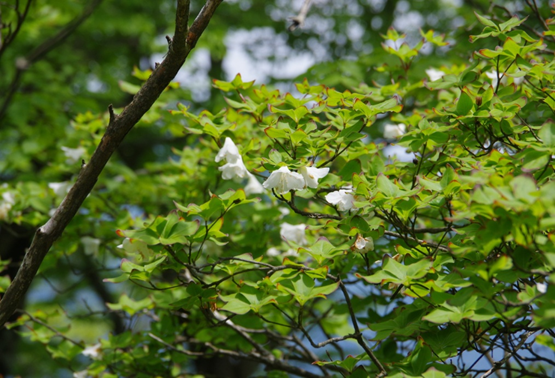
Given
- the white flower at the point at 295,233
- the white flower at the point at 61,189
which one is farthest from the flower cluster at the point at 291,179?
the white flower at the point at 61,189

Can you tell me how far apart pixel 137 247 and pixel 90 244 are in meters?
1.04

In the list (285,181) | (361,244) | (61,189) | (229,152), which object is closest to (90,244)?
(61,189)

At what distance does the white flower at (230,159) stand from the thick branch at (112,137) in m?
0.26

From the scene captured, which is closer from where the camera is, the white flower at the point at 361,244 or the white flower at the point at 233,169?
the white flower at the point at 361,244

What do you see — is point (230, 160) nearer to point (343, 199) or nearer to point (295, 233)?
point (343, 199)

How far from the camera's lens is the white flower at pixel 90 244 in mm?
2344

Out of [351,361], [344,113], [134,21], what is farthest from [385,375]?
[134,21]

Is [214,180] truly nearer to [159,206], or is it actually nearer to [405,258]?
[405,258]

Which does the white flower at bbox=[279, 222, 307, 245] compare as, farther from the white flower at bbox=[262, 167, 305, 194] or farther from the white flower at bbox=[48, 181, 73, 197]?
the white flower at bbox=[48, 181, 73, 197]

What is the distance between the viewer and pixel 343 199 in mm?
1460

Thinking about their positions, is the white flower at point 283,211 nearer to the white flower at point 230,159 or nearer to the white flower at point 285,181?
the white flower at point 230,159

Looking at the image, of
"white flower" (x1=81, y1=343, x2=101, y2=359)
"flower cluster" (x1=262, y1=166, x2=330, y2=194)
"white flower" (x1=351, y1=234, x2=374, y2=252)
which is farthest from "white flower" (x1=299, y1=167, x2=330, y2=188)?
"white flower" (x1=81, y1=343, x2=101, y2=359)

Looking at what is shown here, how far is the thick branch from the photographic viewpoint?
141 centimetres

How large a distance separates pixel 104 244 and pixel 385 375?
5.27 feet
